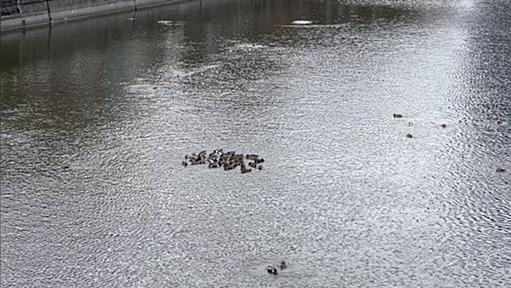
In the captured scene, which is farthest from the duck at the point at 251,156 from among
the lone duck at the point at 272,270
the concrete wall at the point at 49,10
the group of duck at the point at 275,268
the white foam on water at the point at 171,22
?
the white foam on water at the point at 171,22

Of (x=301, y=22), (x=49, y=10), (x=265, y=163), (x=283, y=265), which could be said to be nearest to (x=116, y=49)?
(x=49, y=10)

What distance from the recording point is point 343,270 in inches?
298

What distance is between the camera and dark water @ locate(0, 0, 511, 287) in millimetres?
7785

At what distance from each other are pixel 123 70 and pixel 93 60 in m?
1.36

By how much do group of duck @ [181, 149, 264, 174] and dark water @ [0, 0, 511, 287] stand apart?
0.15 metres

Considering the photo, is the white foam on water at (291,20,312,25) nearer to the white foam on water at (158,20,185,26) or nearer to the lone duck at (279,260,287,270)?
the white foam on water at (158,20,185,26)

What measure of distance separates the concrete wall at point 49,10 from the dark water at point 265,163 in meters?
1.12

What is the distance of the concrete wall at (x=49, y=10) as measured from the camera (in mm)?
19859

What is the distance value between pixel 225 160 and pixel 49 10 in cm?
1214

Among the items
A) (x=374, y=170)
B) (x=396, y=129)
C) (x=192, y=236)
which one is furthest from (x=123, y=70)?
(x=192, y=236)

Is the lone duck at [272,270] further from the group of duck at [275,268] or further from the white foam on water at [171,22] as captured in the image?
the white foam on water at [171,22]

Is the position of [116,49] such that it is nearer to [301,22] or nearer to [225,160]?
[301,22]

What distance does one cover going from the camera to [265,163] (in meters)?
10.3

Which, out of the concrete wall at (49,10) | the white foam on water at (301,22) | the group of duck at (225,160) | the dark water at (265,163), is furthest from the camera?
the white foam on water at (301,22)
